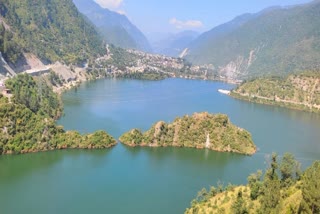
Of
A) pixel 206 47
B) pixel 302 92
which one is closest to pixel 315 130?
pixel 302 92

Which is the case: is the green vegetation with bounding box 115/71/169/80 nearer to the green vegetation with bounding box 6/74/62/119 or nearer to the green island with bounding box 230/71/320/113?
the green island with bounding box 230/71/320/113

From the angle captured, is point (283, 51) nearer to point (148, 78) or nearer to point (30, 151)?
point (148, 78)

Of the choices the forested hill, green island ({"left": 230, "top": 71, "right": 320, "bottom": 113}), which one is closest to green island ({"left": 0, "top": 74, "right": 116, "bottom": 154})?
the forested hill

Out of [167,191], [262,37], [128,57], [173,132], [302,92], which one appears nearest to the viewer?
[167,191]

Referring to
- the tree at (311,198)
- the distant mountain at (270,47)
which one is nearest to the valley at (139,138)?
the tree at (311,198)

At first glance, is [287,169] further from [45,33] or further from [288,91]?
[45,33]

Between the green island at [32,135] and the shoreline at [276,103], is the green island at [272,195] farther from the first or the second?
the shoreline at [276,103]

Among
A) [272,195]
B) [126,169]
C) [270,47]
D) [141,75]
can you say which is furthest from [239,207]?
[270,47]
